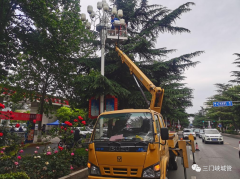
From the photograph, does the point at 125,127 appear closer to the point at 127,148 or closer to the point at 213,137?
the point at 127,148

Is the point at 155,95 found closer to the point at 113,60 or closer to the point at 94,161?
Result: the point at 94,161

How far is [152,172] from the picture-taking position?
12.0ft

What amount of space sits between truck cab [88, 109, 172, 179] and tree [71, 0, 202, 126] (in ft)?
24.1

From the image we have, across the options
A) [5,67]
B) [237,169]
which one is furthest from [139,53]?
[237,169]

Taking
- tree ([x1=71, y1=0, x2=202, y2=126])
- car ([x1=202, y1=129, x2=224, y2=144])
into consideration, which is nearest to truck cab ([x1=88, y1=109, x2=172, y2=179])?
tree ([x1=71, y1=0, x2=202, y2=126])

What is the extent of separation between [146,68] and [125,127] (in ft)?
37.1

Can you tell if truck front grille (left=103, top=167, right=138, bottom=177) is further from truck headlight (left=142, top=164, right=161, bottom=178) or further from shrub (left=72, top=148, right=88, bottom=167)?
shrub (left=72, top=148, right=88, bottom=167)

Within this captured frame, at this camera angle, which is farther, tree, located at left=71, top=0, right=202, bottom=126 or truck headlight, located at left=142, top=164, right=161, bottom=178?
tree, located at left=71, top=0, right=202, bottom=126

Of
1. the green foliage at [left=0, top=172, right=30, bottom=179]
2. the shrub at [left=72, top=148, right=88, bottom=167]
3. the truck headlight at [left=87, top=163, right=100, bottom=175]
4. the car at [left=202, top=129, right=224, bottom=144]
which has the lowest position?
the car at [left=202, top=129, right=224, bottom=144]

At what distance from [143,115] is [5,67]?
1028cm

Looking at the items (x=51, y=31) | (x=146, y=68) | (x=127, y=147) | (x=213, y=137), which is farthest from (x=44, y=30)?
(x=213, y=137)

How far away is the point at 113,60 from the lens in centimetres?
1600

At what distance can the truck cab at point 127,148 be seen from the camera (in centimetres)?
373

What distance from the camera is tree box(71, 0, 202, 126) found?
1328cm
